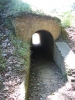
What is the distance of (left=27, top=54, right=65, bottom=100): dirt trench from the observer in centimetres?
805

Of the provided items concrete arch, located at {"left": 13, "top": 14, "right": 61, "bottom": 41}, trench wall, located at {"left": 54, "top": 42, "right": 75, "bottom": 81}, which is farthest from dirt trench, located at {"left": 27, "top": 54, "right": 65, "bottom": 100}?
concrete arch, located at {"left": 13, "top": 14, "right": 61, "bottom": 41}

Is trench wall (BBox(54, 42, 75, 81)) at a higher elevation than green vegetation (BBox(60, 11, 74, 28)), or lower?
lower

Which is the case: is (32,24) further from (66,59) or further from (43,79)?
(43,79)

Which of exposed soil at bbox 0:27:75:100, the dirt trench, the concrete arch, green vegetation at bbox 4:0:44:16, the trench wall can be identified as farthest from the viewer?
green vegetation at bbox 4:0:44:16

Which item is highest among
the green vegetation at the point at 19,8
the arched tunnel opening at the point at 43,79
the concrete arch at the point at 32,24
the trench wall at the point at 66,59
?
the green vegetation at the point at 19,8

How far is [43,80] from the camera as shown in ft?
31.2

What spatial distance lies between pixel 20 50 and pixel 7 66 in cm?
179

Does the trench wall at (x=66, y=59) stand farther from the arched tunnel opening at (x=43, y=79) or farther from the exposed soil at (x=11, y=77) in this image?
the exposed soil at (x=11, y=77)

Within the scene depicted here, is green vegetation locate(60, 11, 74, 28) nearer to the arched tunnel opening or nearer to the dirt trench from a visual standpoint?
the arched tunnel opening

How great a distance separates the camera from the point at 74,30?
1229 centimetres

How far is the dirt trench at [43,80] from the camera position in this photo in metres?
8.05

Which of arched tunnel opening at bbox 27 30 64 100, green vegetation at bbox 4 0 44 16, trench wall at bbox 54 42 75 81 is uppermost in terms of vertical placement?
green vegetation at bbox 4 0 44 16

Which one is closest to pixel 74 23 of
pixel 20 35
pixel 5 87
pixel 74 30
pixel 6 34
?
pixel 74 30

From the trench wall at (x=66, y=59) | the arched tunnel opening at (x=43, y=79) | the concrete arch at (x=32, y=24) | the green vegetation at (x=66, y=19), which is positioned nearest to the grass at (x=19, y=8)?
the concrete arch at (x=32, y=24)
